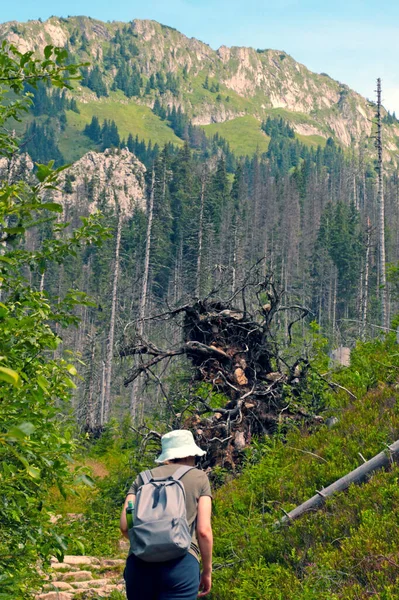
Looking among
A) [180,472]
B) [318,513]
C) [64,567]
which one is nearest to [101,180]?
[64,567]

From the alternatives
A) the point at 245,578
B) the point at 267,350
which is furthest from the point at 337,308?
the point at 245,578

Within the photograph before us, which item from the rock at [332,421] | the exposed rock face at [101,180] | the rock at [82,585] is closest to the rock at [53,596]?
the rock at [82,585]

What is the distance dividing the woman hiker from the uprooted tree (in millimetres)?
6888

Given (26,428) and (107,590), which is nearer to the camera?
(26,428)

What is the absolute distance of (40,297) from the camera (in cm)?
480

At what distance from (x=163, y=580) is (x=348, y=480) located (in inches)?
159

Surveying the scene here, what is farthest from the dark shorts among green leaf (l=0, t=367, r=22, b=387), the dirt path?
the dirt path

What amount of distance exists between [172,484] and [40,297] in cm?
180

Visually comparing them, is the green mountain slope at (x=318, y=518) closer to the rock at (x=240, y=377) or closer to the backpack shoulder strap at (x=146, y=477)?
the rock at (x=240, y=377)

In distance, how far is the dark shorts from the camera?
158 inches

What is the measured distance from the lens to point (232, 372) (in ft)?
41.2

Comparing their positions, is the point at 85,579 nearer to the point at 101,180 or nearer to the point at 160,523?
the point at 160,523

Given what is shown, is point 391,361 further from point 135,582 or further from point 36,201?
point 36,201

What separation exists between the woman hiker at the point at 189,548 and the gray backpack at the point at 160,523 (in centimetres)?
3
